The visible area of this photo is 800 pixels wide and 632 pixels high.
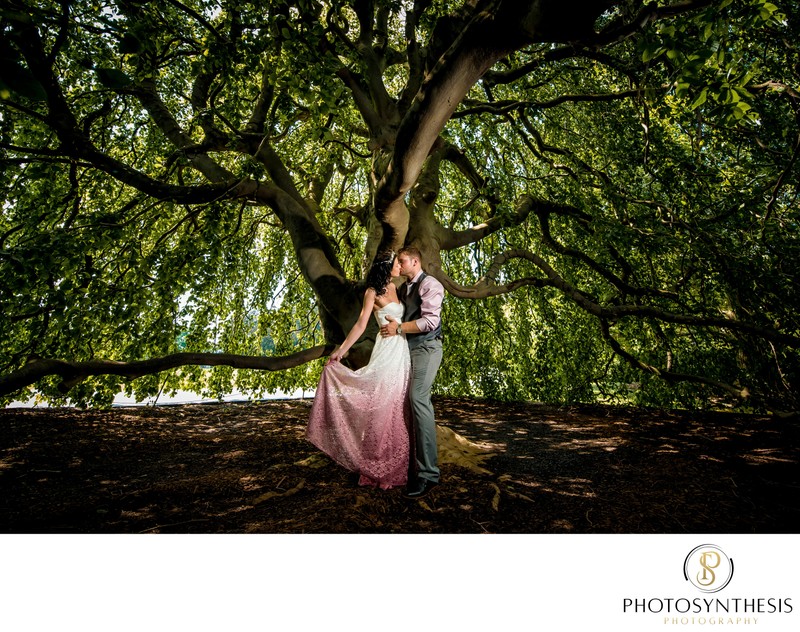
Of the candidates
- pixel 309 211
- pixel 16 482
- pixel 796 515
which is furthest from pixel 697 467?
pixel 16 482

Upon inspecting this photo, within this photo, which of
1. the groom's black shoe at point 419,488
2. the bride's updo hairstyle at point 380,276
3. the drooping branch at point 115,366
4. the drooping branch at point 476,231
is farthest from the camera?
the drooping branch at point 476,231

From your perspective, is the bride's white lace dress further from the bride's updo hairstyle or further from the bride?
the bride's updo hairstyle

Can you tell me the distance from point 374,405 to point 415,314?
68cm

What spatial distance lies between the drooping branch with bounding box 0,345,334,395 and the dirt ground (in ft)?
2.62

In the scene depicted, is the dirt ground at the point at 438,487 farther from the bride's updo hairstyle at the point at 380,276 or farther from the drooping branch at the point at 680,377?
the bride's updo hairstyle at the point at 380,276

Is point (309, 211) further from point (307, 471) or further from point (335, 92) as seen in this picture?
point (307, 471)

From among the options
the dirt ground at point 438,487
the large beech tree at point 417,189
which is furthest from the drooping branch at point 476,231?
the dirt ground at point 438,487

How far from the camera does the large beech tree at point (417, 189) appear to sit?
2705mm

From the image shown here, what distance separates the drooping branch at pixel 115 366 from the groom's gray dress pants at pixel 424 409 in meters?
1.45

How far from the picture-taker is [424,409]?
2.81m

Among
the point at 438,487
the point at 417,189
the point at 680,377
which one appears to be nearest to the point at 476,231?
the point at 417,189

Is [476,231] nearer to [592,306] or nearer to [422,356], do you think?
[592,306]

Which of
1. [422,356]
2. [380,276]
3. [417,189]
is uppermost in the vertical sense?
[417,189]

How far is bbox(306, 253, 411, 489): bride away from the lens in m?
2.92
